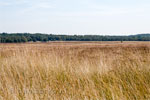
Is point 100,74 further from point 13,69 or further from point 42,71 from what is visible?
point 13,69

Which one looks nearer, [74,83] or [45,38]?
[74,83]

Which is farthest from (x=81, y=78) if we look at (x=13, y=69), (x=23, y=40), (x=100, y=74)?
(x=23, y=40)

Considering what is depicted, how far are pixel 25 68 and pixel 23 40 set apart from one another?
7593 centimetres

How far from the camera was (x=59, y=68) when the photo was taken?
4836 mm

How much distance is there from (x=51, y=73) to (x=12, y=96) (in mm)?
1681

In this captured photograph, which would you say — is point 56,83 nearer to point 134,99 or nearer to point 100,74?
point 100,74

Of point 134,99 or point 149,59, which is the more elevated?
point 149,59

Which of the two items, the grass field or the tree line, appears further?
the tree line

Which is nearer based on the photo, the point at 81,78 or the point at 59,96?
the point at 59,96

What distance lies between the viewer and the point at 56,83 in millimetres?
3816

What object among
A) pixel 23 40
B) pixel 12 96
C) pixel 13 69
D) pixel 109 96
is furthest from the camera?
pixel 23 40

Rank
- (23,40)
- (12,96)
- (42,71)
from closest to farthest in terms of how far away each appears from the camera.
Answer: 1. (12,96)
2. (42,71)
3. (23,40)

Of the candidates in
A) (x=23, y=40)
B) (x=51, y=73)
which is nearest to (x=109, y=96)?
(x=51, y=73)

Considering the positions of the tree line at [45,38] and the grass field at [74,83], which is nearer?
the grass field at [74,83]
